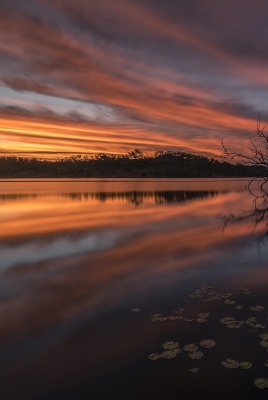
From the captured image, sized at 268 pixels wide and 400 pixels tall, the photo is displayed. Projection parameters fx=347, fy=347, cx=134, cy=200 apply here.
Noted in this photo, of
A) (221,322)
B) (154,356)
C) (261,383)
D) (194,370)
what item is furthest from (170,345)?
(261,383)

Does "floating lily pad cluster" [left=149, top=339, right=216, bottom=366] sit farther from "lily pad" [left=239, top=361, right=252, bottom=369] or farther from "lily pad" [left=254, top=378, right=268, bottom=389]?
"lily pad" [left=254, top=378, right=268, bottom=389]

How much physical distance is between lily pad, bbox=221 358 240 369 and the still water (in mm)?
24

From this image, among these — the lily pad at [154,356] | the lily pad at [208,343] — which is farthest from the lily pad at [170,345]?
the lily pad at [208,343]

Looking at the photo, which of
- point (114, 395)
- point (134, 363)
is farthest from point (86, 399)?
point (134, 363)

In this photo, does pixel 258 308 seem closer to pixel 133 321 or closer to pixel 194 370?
pixel 133 321

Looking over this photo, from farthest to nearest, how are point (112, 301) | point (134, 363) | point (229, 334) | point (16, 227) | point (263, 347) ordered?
1. point (16, 227)
2. point (112, 301)
3. point (229, 334)
4. point (263, 347)
5. point (134, 363)

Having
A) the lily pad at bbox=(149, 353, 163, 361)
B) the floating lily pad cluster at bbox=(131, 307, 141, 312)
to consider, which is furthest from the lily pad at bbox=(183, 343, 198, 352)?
the floating lily pad cluster at bbox=(131, 307, 141, 312)

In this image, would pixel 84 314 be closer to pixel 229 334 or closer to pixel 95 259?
pixel 229 334

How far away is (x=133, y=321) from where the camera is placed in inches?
277

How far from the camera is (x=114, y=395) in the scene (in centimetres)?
478

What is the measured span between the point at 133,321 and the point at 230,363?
2222 mm

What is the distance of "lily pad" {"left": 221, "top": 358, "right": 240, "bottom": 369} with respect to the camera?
535cm

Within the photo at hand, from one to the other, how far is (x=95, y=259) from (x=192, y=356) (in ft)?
23.0

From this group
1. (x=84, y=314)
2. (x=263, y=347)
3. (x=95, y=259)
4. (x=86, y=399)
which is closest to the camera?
(x=86, y=399)
